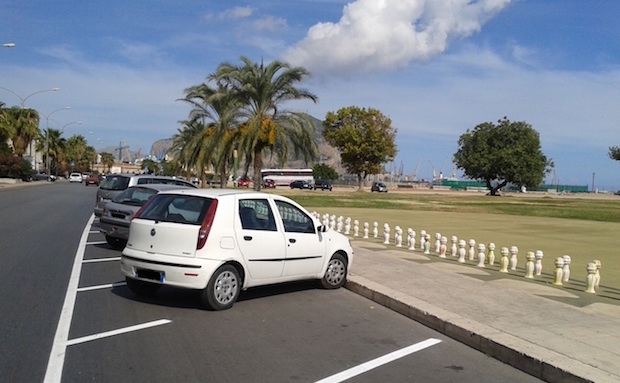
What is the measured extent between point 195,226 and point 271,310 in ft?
5.15

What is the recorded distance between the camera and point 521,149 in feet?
236

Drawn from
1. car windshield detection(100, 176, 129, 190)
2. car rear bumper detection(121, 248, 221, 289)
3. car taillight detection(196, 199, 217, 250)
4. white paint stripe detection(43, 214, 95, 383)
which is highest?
car windshield detection(100, 176, 129, 190)

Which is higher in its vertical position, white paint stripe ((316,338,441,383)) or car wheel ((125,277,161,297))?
car wheel ((125,277,161,297))

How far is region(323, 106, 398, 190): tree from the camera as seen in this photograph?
69956 millimetres

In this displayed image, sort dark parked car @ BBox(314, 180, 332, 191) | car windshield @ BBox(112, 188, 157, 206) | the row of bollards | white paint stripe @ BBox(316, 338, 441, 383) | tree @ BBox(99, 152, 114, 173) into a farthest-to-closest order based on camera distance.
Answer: tree @ BBox(99, 152, 114, 173) → dark parked car @ BBox(314, 180, 332, 191) → car windshield @ BBox(112, 188, 157, 206) → the row of bollards → white paint stripe @ BBox(316, 338, 441, 383)

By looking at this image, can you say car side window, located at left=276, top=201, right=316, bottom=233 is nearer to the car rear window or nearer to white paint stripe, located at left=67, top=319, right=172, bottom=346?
the car rear window

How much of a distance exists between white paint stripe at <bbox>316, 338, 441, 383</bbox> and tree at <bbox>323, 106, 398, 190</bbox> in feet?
209

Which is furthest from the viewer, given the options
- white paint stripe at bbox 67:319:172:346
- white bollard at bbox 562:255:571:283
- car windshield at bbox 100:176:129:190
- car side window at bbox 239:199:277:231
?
car windshield at bbox 100:176:129:190

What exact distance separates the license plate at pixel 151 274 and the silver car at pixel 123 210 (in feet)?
16.1

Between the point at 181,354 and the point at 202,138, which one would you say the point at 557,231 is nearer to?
the point at 181,354

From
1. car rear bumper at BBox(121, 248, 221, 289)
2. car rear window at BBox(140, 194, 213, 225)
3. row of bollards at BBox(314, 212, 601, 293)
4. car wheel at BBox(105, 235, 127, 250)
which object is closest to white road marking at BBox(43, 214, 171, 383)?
car rear bumper at BBox(121, 248, 221, 289)

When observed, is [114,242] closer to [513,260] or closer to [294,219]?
[294,219]

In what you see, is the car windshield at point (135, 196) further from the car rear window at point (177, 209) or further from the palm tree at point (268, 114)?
the palm tree at point (268, 114)

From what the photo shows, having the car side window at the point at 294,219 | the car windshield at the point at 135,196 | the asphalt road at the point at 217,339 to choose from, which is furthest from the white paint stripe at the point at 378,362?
the car windshield at the point at 135,196
